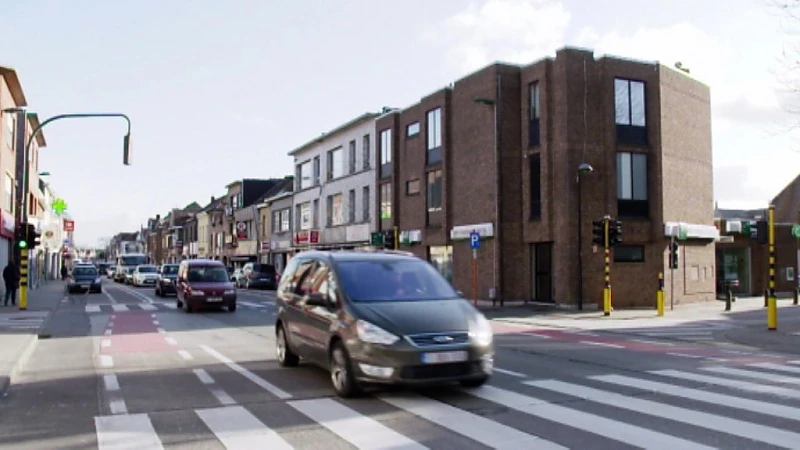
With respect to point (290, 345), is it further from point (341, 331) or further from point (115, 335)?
point (115, 335)

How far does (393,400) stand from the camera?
8352 mm

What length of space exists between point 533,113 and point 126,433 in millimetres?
23930

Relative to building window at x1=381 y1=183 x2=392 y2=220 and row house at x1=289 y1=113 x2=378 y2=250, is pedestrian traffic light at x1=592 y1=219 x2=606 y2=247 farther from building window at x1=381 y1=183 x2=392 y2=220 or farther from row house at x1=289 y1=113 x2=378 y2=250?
row house at x1=289 y1=113 x2=378 y2=250

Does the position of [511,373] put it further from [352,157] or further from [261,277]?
[261,277]

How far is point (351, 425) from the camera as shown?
7168 millimetres

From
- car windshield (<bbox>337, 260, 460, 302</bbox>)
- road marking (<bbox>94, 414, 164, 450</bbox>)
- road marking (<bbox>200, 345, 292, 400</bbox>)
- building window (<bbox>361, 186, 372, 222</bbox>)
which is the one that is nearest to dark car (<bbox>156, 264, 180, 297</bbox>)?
building window (<bbox>361, 186, 372, 222</bbox>)

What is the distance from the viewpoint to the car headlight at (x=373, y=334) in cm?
801

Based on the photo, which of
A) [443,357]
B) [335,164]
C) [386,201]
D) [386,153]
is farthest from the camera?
[335,164]

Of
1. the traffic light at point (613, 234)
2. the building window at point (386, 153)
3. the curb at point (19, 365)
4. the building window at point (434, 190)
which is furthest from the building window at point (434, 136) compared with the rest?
the curb at point (19, 365)

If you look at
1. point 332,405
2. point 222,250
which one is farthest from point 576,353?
point 222,250

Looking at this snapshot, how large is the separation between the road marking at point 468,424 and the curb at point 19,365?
512 cm

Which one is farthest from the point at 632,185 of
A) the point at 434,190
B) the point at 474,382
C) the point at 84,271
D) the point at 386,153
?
the point at 84,271

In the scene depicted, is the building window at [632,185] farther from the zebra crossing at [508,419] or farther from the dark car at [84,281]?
the dark car at [84,281]

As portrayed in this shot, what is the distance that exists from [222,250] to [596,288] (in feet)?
196
